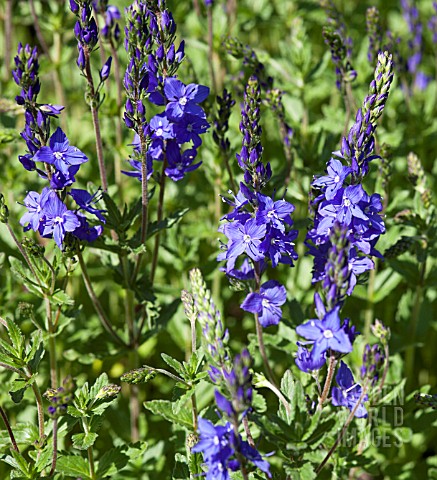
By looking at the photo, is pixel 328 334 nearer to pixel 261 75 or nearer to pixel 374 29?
pixel 261 75

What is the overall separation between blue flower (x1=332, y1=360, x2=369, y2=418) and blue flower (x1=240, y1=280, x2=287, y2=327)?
1.36 ft

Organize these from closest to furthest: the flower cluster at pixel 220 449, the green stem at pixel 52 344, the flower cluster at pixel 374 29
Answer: the flower cluster at pixel 220 449 < the green stem at pixel 52 344 < the flower cluster at pixel 374 29

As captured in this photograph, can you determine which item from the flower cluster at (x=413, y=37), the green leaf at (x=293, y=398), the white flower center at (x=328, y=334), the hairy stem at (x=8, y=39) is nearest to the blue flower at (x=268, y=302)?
the green leaf at (x=293, y=398)

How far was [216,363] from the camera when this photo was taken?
2873 mm

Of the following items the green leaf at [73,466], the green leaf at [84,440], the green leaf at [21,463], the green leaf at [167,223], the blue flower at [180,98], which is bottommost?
the green leaf at [73,466]

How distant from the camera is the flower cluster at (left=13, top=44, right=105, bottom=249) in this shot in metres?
3.39

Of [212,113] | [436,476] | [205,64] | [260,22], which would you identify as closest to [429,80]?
[260,22]

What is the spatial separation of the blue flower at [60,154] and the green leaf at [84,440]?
135 centimetres

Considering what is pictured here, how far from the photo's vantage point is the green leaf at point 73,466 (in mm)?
3537

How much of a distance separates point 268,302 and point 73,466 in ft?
4.48

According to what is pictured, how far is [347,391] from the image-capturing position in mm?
3334

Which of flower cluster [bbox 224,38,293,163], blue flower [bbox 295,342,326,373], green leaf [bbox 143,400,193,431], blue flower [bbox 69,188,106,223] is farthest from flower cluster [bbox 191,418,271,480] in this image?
flower cluster [bbox 224,38,293,163]

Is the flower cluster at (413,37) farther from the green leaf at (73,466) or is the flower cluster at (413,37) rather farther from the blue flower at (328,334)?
the green leaf at (73,466)

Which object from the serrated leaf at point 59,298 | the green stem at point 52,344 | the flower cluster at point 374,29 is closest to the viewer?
the serrated leaf at point 59,298
